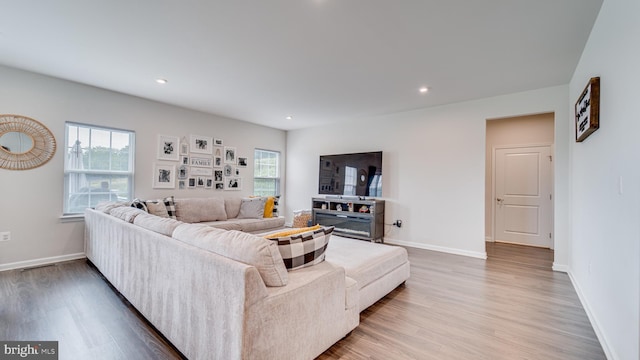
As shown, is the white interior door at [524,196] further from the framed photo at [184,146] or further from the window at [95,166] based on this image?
the window at [95,166]

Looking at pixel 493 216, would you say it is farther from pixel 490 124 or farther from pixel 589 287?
pixel 589 287

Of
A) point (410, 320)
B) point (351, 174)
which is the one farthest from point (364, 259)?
point (351, 174)

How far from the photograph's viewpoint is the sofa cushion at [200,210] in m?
4.34

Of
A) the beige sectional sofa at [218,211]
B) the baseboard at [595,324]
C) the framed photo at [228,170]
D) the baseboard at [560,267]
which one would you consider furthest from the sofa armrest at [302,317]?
the framed photo at [228,170]

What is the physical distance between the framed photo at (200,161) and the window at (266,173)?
42.6 inches

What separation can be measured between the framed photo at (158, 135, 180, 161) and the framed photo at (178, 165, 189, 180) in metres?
0.18

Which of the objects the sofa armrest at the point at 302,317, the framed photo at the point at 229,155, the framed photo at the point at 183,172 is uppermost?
the framed photo at the point at 229,155

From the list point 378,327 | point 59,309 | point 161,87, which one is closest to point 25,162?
point 161,87

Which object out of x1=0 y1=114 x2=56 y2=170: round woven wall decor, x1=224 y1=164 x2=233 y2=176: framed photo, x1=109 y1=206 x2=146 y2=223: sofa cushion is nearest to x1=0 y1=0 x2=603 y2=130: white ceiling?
x1=0 y1=114 x2=56 y2=170: round woven wall decor

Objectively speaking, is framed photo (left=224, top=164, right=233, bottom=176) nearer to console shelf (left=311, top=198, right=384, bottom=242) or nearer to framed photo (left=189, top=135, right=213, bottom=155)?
framed photo (left=189, top=135, right=213, bottom=155)

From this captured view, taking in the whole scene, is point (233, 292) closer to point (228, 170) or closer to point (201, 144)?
point (201, 144)

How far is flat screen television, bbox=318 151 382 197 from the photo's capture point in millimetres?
5109

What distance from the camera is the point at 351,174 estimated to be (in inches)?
213

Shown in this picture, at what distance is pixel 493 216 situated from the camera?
17.6ft
